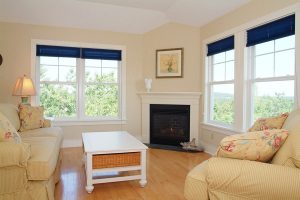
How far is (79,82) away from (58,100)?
52 cm

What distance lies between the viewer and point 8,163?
1801mm

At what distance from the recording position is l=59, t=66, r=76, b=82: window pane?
446 cm

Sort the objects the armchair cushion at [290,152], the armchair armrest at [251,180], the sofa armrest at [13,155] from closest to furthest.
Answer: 1. the armchair armrest at [251,180]
2. the armchair cushion at [290,152]
3. the sofa armrest at [13,155]

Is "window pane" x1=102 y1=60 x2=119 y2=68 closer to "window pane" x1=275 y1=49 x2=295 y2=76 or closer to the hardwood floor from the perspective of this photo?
the hardwood floor

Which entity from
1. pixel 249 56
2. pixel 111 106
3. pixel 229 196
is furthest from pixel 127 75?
pixel 229 196

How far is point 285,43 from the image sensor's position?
2.85m

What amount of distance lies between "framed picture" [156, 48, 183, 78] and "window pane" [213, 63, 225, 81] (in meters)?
0.69

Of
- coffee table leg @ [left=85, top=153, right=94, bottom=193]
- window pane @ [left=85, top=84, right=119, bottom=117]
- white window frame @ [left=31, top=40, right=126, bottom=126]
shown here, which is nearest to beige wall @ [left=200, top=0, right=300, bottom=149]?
white window frame @ [left=31, top=40, right=126, bottom=126]

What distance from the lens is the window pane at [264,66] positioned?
3061mm

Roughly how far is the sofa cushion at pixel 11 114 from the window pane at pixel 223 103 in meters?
3.19

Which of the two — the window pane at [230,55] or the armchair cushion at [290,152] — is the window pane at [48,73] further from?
the armchair cushion at [290,152]

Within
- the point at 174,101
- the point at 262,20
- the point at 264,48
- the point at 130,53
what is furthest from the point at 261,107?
the point at 130,53

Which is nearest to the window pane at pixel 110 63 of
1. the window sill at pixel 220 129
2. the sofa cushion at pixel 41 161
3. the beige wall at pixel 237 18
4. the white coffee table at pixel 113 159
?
the beige wall at pixel 237 18

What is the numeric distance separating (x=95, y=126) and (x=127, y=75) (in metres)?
1.22
